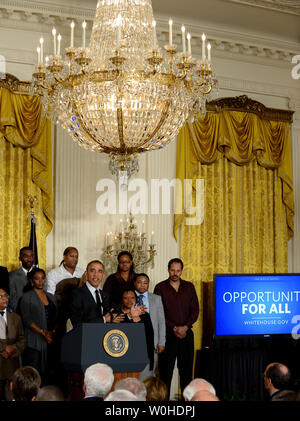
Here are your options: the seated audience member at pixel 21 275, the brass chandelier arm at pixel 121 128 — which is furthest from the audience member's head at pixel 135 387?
the seated audience member at pixel 21 275

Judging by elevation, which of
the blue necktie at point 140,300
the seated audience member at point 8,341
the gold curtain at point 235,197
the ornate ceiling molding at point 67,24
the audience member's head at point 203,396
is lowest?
the seated audience member at point 8,341

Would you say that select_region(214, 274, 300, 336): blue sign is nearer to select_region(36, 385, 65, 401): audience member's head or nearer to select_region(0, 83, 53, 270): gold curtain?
select_region(0, 83, 53, 270): gold curtain

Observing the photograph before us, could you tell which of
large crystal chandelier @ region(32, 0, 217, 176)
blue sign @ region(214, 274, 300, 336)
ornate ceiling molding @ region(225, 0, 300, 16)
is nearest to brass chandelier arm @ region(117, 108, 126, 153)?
large crystal chandelier @ region(32, 0, 217, 176)

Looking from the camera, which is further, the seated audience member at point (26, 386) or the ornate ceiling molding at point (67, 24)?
the ornate ceiling molding at point (67, 24)

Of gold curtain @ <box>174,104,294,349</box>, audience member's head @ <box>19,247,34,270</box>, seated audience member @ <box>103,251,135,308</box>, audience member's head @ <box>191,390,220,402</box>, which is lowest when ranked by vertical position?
audience member's head @ <box>191,390,220,402</box>

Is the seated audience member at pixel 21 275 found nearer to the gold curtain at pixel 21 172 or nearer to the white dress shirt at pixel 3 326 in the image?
the gold curtain at pixel 21 172

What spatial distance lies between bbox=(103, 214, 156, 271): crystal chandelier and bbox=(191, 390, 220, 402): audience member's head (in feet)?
18.5

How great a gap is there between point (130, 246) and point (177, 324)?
1.43 metres

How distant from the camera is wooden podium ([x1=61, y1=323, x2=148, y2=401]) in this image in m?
4.98

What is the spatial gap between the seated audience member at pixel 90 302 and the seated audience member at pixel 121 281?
974 mm

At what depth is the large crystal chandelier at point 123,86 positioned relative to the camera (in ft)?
17.1

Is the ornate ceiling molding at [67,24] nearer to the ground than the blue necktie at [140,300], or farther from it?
farther from it

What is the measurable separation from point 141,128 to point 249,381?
435 centimetres
